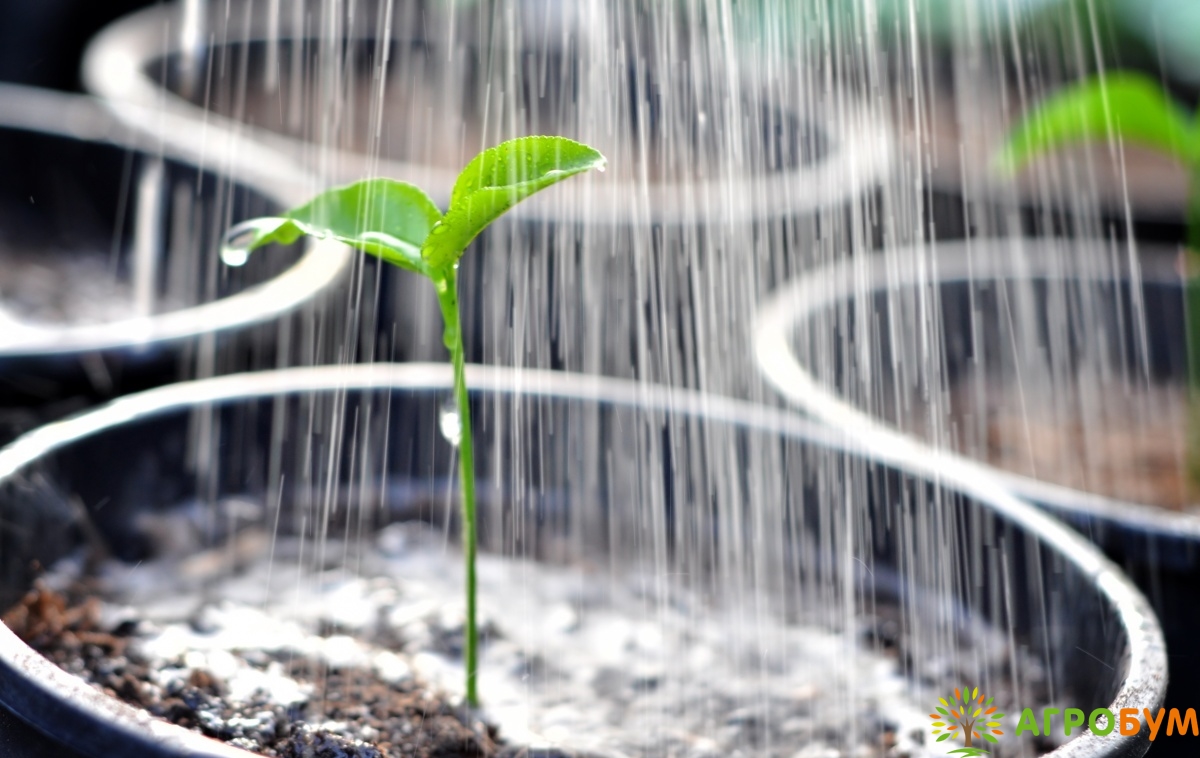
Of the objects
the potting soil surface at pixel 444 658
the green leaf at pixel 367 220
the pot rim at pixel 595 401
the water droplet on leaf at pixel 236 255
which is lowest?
the potting soil surface at pixel 444 658

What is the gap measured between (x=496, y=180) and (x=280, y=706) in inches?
12.8

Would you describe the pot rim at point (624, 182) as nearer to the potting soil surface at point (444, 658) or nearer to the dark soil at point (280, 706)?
the potting soil surface at point (444, 658)

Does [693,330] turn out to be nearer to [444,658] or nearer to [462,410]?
[444,658]

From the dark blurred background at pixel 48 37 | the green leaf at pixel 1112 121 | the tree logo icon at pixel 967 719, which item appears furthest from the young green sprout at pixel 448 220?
the dark blurred background at pixel 48 37

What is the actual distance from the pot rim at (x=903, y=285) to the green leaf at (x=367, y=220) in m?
0.40

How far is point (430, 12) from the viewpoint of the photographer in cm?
327

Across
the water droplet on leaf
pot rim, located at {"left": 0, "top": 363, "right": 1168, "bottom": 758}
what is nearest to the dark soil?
pot rim, located at {"left": 0, "top": 363, "right": 1168, "bottom": 758}

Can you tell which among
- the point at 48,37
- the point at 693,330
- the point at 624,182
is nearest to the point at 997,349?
the point at 693,330

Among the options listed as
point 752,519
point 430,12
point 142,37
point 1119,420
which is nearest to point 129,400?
point 752,519

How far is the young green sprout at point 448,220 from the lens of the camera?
578 millimetres

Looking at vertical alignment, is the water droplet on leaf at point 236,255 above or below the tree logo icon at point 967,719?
above

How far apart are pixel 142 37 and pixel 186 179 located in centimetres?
97

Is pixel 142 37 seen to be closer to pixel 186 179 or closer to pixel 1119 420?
pixel 186 179

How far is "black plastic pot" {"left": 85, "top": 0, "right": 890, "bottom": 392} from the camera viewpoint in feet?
4.87
